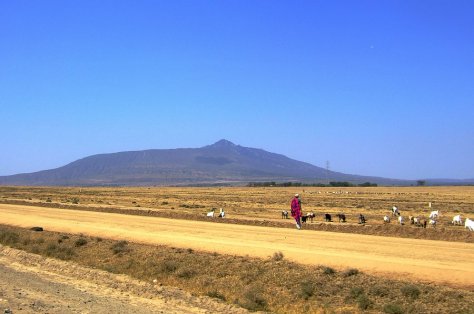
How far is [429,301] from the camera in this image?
1284cm

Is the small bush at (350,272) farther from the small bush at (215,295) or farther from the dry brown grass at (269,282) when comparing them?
the small bush at (215,295)

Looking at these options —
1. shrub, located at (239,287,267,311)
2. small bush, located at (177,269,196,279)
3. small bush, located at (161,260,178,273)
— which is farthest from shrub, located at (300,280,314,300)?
small bush, located at (161,260,178,273)

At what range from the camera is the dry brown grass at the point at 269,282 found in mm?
13086

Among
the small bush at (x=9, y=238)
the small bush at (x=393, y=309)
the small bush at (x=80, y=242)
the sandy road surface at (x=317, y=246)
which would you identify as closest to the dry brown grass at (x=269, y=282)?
the small bush at (x=393, y=309)

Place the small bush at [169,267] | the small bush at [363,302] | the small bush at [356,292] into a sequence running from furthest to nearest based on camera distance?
the small bush at [169,267] < the small bush at [356,292] < the small bush at [363,302]

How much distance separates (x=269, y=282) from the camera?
16000mm

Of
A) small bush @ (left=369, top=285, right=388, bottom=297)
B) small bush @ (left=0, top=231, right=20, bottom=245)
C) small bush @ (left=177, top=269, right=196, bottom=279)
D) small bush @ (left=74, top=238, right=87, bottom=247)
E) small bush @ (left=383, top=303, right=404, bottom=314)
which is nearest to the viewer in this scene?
small bush @ (left=383, top=303, right=404, bottom=314)

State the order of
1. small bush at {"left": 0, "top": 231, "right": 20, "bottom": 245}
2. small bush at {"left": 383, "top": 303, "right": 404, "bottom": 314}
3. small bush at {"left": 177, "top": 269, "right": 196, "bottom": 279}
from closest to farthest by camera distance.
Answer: small bush at {"left": 383, "top": 303, "right": 404, "bottom": 314} → small bush at {"left": 177, "top": 269, "right": 196, "bottom": 279} → small bush at {"left": 0, "top": 231, "right": 20, "bottom": 245}

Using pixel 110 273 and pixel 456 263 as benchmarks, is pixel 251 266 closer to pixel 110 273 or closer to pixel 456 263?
pixel 110 273

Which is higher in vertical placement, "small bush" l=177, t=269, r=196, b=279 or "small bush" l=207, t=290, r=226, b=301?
"small bush" l=177, t=269, r=196, b=279

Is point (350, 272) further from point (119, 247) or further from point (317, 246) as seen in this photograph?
point (119, 247)

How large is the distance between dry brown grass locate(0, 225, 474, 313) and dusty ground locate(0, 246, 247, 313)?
812mm

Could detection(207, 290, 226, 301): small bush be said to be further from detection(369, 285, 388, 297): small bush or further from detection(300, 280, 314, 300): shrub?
detection(369, 285, 388, 297): small bush

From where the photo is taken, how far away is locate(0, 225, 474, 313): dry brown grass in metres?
13.1
